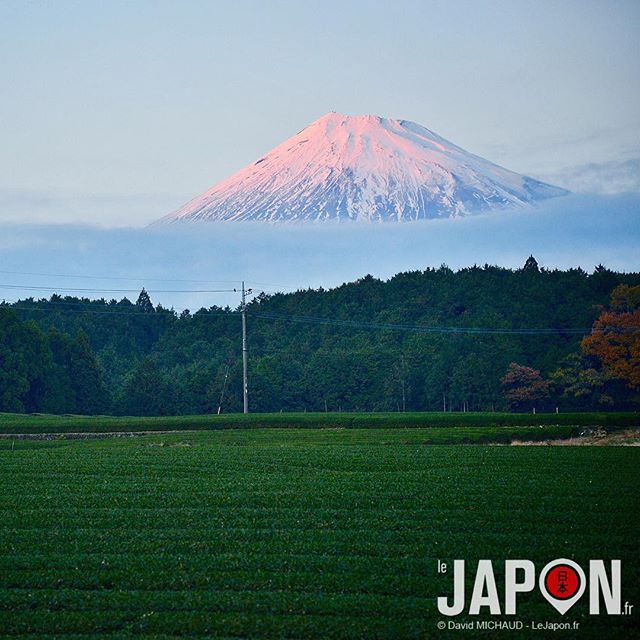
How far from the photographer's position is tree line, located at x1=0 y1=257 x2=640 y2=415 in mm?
81312

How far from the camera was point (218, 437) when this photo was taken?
5012cm

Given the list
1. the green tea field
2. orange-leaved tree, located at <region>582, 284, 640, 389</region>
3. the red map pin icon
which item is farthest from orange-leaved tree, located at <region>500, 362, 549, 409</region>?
the red map pin icon

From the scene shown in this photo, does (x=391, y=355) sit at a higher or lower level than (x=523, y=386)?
higher

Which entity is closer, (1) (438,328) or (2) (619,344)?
(2) (619,344)

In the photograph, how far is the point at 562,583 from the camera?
47.4ft

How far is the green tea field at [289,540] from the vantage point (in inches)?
518

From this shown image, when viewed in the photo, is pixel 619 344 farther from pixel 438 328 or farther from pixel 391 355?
pixel 438 328

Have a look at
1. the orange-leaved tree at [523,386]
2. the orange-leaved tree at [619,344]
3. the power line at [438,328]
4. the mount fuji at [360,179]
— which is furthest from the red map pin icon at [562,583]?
the mount fuji at [360,179]

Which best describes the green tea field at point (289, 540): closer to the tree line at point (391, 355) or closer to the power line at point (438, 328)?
the tree line at point (391, 355)

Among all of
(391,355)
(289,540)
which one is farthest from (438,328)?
(289,540)

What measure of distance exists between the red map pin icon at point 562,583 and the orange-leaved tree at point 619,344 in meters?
64.9

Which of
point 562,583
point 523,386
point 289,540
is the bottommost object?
point 562,583

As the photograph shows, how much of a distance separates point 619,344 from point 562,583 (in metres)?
67.2

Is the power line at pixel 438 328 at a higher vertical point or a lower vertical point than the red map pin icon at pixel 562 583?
higher
